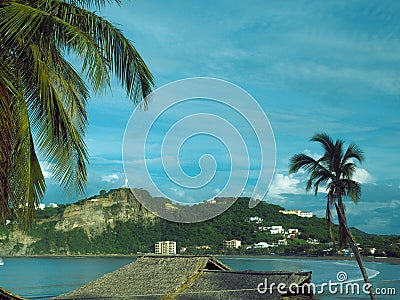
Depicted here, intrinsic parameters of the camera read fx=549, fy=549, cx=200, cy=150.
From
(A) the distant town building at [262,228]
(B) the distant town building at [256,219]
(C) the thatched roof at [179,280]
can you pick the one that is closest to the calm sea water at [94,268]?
(A) the distant town building at [262,228]

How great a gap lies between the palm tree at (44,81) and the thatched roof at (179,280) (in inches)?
231

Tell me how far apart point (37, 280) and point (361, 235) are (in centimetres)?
3154

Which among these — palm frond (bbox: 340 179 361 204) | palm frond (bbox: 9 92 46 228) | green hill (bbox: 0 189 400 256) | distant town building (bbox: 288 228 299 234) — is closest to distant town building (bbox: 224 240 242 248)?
green hill (bbox: 0 189 400 256)

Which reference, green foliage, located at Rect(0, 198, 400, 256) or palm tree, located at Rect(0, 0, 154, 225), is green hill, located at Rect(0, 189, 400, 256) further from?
palm tree, located at Rect(0, 0, 154, 225)

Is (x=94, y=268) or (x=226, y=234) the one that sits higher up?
(x=226, y=234)

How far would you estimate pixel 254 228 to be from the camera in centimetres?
5547

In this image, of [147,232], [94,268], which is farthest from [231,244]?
[94,268]

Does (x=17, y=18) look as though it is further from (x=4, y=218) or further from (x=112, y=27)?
(x=4, y=218)

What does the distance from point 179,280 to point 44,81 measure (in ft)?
26.2

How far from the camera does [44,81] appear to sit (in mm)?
4684

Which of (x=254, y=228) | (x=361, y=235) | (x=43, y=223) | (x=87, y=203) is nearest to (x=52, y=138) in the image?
(x=361, y=235)

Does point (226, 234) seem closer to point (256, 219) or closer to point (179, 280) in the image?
point (256, 219)

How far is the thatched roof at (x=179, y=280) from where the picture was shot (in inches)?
432

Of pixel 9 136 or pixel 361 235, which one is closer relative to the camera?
pixel 9 136
